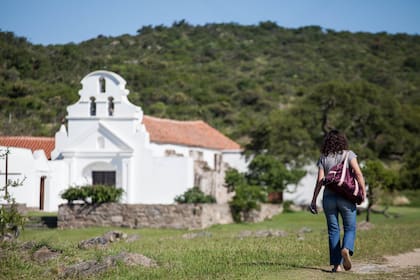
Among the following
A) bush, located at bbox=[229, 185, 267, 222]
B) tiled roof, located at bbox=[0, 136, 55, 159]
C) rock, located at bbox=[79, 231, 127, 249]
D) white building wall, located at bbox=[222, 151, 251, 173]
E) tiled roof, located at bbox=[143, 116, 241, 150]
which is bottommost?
rock, located at bbox=[79, 231, 127, 249]

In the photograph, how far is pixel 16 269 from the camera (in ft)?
41.0

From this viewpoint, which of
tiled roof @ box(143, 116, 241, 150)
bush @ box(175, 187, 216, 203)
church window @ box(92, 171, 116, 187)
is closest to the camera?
bush @ box(175, 187, 216, 203)

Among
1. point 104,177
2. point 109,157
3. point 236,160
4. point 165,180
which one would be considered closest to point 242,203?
point 165,180

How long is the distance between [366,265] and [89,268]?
4.62m

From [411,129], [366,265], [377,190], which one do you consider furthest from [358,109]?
[366,265]

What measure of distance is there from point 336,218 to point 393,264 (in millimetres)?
2294

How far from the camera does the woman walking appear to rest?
1102cm

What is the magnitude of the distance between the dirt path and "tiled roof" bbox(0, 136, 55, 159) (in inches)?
1118

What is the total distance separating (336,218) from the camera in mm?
11164

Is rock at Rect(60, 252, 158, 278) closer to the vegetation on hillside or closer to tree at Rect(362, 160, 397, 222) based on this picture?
tree at Rect(362, 160, 397, 222)

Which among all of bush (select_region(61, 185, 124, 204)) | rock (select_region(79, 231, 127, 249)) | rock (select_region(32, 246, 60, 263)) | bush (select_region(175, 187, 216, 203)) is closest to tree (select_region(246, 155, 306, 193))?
bush (select_region(175, 187, 216, 203))

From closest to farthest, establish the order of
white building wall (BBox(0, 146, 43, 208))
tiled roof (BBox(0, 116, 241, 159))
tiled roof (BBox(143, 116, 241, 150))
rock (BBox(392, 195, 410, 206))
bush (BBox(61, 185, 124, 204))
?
1. bush (BBox(61, 185, 124, 204))
2. white building wall (BBox(0, 146, 43, 208))
3. tiled roof (BBox(0, 116, 241, 159))
4. tiled roof (BBox(143, 116, 241, 150))
5. rock (BBox(392, 195, 410, 206))

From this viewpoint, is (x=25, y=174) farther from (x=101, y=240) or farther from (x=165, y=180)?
(x=101, y=240)

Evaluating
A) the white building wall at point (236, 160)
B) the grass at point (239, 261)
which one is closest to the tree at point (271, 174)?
the white building wall at point (236, 160)
